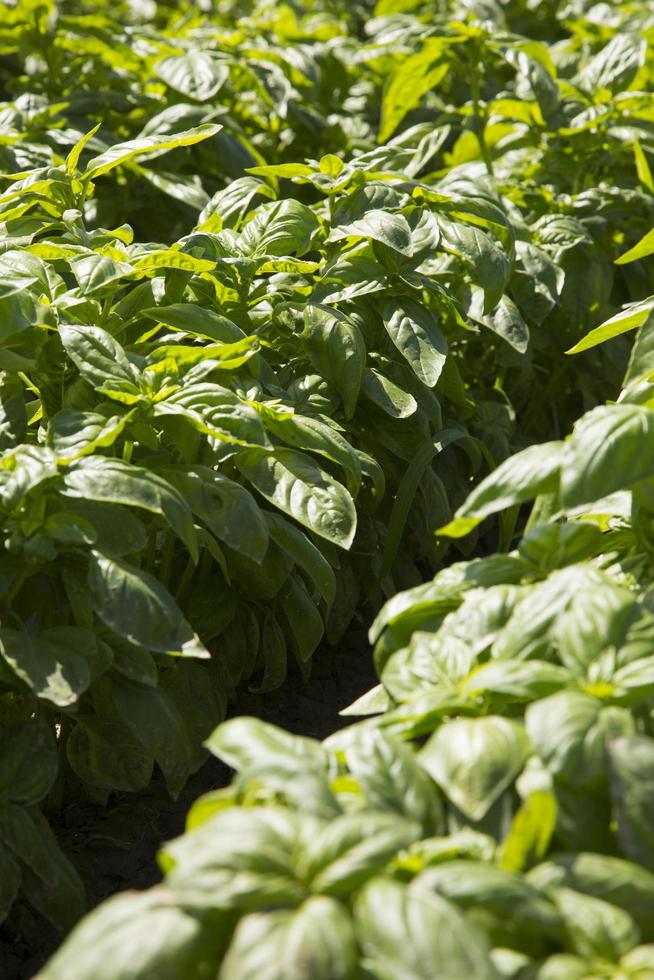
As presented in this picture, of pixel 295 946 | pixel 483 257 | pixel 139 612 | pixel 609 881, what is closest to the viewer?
pixel 295 946

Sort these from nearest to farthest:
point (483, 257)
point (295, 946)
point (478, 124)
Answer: point (295, 946), point (483, 257), point (478, 124)

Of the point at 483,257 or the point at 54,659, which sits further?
the point at 483,257

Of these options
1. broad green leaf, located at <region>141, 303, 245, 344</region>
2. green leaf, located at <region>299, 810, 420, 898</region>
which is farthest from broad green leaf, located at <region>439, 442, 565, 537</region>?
broad green leaf, located at <region>141, 303, 245, 344</region>

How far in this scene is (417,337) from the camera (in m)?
1.99

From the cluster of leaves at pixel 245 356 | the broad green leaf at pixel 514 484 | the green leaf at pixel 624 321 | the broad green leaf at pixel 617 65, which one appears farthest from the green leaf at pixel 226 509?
the broad green leaf at pixel 617 65

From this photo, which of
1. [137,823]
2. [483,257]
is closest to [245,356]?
[483,257]

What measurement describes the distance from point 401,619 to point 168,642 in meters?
0.28

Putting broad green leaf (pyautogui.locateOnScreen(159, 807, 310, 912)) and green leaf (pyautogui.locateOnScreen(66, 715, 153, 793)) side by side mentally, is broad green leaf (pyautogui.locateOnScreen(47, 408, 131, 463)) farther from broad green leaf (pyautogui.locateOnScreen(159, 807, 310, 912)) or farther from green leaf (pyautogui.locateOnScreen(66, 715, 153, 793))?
broad green leaf (pyautogui.locateOnScreen(159, 807, 310, 912))

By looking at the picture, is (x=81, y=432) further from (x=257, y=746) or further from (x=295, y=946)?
(x=295, y=946)

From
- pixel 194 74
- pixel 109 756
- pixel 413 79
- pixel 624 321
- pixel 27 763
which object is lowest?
pixel 109 756

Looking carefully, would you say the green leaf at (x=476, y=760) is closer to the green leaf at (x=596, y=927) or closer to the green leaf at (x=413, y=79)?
the green leaf at (x=596, y=927)

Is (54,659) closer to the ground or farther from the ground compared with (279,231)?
closer to the ground

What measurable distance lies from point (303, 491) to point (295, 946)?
34.6 inches

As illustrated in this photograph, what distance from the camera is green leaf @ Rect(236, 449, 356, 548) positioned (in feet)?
5.33
